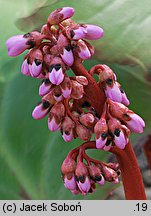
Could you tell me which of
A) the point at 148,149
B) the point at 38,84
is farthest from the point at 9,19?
the point at 148,149

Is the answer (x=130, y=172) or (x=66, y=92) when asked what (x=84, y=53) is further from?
(x=130, y=172)

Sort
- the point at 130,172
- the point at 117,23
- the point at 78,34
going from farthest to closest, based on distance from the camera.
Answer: the point at 117,23 < the point at 130,172 < the point at 78,34

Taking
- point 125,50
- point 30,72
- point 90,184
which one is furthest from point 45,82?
point 125,50

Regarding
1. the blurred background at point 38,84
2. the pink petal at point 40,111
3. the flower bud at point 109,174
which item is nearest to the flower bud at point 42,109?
the pink petal at point 40,111

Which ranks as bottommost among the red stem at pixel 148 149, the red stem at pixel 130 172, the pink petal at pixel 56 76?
the red stem at pixel 148 149

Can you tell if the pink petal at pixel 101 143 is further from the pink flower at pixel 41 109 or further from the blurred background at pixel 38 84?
the blurred background at pixel 38 84

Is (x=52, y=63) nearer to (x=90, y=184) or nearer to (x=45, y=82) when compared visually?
(x=45, y=82)

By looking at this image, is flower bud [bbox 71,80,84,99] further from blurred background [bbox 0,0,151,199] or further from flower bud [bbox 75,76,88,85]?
blurred background [bbox 0,0,151,199]
